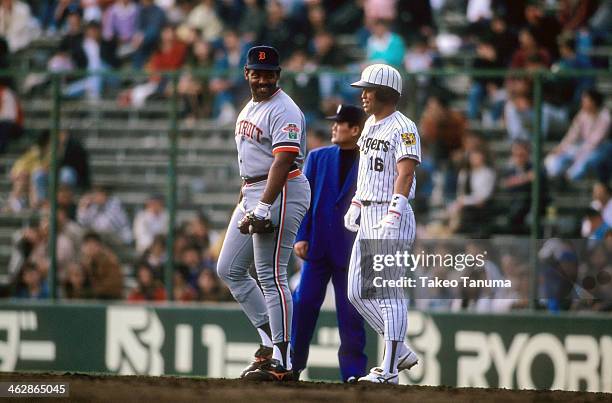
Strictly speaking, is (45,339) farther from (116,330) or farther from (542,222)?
(542,222)

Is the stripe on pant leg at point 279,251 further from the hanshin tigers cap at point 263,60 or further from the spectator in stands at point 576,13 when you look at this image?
the spectator in stands at point 576,13

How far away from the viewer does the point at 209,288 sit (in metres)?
11.9

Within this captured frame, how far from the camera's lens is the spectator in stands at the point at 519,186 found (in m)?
11.0

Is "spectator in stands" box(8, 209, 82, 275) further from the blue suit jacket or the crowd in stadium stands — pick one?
the blue suit jacket

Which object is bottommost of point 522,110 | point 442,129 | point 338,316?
point 338,316

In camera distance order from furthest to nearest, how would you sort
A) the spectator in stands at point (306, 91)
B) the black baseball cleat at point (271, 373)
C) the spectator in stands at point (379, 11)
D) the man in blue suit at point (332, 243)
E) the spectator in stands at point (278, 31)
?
the spectator in stands at point (278, 31) → the spectator in stands at point (379, 11) → the spectator in stands at point (306, 91) → the man in blue suit at point (332, 243) → the black baseball cleat at point (271, 373)

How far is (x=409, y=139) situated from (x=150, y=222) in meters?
5.02

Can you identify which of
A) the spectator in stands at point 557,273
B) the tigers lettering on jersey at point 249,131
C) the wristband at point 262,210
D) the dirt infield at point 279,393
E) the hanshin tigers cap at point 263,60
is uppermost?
the hanshin tigers cap at point 263,60

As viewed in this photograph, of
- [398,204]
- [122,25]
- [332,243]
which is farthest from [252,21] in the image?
[398,204]

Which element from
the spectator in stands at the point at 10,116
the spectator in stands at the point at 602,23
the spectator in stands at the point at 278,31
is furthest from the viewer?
the spectator in stands at the point at 278,31

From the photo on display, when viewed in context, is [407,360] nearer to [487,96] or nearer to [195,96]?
[487,96]

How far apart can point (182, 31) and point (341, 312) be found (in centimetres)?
719

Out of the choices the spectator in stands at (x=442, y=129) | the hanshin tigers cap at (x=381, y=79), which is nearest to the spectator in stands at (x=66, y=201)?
the spectator in stands at (x=442, y=129)

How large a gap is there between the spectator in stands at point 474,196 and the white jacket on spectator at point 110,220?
3246mm
